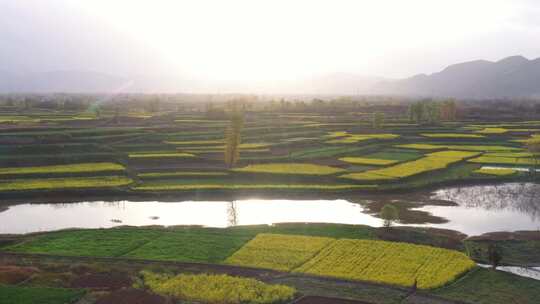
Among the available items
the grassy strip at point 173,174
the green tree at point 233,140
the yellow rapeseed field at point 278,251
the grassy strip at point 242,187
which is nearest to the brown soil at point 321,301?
the yellow rapeseed field at point 278,251

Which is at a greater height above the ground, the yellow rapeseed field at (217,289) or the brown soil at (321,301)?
the yellow rapeseed field at (217,289)

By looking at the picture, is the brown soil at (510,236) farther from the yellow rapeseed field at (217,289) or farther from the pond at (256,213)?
the yellow rapeseed field at (217,289)

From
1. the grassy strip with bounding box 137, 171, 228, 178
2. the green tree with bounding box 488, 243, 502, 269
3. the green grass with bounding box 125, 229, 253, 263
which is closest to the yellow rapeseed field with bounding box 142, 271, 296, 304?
the green grass with bounding box 125, 229, 253, 263

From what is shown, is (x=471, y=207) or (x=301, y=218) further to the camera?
(x=471, y=207)

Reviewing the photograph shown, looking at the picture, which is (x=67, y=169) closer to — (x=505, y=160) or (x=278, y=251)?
(x=278, y=251)

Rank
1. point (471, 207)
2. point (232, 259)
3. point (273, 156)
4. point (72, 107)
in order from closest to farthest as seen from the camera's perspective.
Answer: point (232, 259) < point (471, 207) < point (273, 156) < point (72, 107)

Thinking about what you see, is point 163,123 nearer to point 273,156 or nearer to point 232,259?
point 273,156

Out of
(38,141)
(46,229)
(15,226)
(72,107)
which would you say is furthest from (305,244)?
(72,107)
